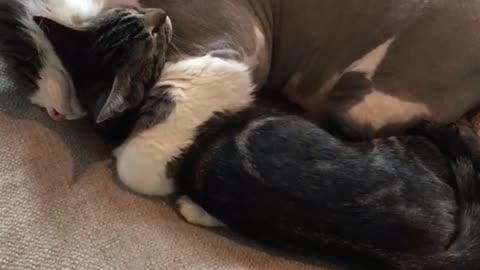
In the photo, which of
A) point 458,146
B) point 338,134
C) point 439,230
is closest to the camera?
point 439,230

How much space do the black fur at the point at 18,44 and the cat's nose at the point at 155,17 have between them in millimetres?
213

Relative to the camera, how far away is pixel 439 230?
1220 millimetres

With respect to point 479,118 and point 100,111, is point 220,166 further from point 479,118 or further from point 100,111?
point 479,118

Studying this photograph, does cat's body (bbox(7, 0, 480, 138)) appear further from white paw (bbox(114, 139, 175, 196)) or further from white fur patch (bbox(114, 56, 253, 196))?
white paw (bbox(114, 139, 175, 196))

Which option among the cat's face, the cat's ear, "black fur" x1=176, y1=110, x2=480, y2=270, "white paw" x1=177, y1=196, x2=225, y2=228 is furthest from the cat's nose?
"white paw" x1=177, y1=196, x2=225, y2=228

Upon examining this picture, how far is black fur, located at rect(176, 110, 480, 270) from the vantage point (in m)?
1.22

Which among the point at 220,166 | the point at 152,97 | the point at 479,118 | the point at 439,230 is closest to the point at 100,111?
the point at 152,97

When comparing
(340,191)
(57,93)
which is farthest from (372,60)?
(57,93)

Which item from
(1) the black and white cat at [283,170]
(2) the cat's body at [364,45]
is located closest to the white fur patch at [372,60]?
(2) the cat's body at [364,45]

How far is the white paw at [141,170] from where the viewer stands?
132 cm

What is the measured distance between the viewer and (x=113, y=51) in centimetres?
127

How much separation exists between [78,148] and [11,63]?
0.20 metres

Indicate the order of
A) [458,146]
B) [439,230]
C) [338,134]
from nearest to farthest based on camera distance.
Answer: [439,230]
[458,146]
[338,134]

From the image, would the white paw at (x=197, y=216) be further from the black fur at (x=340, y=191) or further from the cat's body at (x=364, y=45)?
the cat's body at (x=364, y=45)
